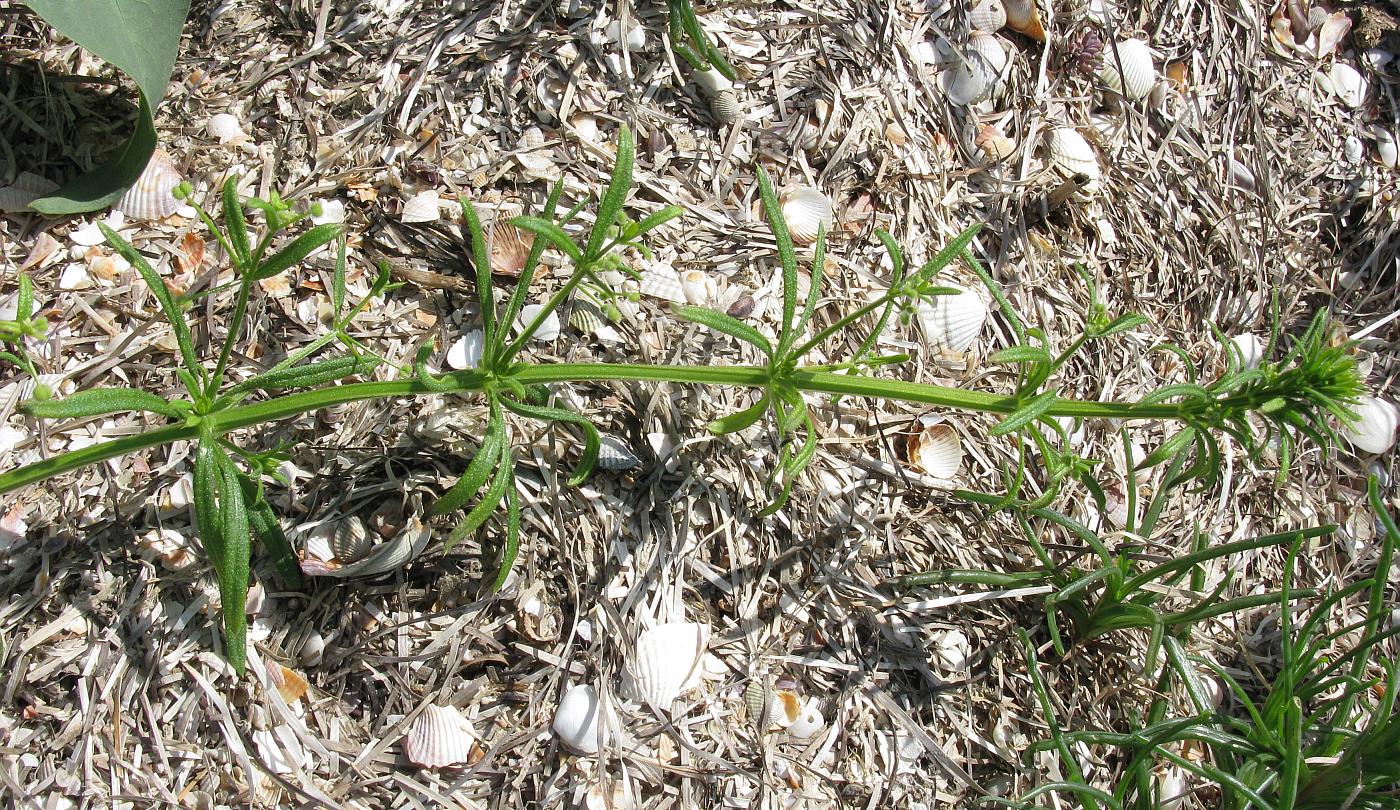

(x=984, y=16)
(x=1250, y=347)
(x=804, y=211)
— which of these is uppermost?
(x=984, y=16)

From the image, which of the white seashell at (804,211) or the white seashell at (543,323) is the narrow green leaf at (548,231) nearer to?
the white seashell at (543,323)

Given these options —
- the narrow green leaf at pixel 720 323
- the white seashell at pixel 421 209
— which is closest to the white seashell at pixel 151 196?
the white seashell at pixel 421 209

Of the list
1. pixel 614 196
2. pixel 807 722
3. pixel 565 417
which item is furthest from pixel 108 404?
pixel 807 722

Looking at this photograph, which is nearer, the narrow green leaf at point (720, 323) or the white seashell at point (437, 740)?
the narrow green leaf at point (720, 323)

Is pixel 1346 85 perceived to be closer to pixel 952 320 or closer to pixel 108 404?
pixel 952 320

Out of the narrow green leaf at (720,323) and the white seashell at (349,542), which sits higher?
the narrow green leaf at (720,323)

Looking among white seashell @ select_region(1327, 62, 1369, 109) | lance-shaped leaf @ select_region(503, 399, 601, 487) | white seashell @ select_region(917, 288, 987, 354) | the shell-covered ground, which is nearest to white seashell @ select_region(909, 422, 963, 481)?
the shell-covered ground
